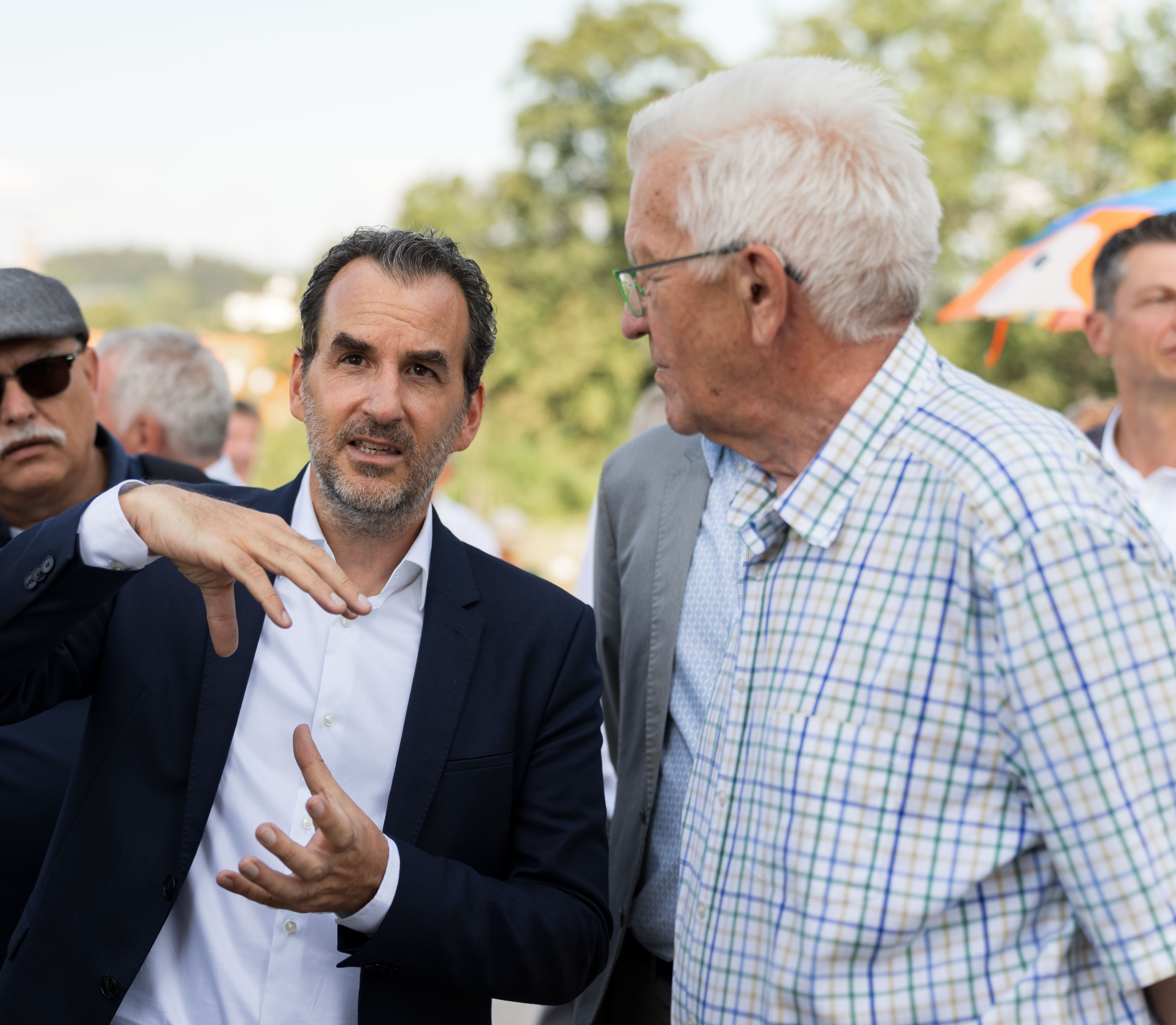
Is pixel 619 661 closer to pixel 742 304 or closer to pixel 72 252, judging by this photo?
pixel 742 304

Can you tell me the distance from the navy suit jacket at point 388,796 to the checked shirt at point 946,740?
18.7 inches

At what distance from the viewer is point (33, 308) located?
3.05 meters

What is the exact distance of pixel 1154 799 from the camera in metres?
1.38

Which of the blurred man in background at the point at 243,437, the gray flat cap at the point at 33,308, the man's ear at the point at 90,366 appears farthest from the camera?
the blurred man in background at the point at 243,437

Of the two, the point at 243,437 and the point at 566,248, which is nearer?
the point at 243,437

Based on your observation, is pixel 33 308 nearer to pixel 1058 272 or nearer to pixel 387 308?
pixel 387 308

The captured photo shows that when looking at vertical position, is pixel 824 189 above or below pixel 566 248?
below

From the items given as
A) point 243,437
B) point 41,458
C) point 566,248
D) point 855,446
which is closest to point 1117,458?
point 855,446

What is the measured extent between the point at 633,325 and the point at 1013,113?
90.6 feet

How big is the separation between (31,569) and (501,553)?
389 inches

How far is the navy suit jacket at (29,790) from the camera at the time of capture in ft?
8.83

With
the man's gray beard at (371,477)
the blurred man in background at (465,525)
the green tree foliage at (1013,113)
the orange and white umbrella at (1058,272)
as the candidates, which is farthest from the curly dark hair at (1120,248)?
the green tree foliage at (1013,113)

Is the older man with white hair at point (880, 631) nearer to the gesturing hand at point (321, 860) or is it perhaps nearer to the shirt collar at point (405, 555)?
the gesturing hand at point (321, 860)

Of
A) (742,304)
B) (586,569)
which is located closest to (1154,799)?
(742,304)
